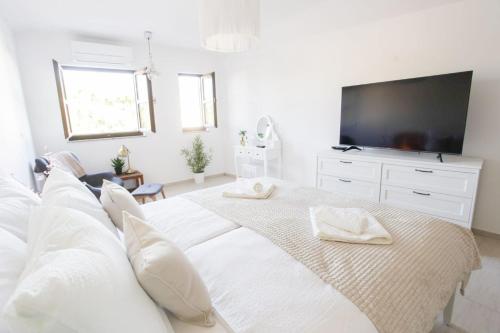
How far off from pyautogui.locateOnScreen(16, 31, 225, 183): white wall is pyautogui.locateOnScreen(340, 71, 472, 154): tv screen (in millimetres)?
2788

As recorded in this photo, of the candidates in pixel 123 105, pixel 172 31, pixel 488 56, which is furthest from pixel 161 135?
pixel 488 56

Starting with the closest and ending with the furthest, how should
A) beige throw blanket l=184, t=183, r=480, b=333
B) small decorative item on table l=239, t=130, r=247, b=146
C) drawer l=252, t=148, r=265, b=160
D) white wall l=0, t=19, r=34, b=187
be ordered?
beige throw blanket l=184, t=183, r=480, b=333
white wall l=0, t=19, r=34, b=187
drawer l=252, t=148, r=265, b=160
small decorative item on table l=239, t=130, r=247, b=146

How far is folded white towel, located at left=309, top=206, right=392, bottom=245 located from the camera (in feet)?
4.03

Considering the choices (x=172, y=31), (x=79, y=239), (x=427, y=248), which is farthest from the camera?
(x=172, y=31)

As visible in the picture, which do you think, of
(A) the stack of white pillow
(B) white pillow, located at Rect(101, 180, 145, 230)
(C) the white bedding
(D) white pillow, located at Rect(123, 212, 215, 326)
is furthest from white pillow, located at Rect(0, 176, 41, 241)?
(C) the white bedding

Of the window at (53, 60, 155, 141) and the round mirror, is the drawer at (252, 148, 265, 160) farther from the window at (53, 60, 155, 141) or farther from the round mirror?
the window at (53, 60, 155, 141)

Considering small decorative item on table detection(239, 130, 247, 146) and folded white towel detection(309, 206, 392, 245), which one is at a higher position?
small decorative item on table detection(239, 130, 247, 146)

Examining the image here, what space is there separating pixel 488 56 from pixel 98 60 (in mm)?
4566

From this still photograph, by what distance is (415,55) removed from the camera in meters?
2.71

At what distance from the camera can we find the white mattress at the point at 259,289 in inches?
31.6

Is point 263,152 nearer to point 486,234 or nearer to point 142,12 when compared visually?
point 142,12

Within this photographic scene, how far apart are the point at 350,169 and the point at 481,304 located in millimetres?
1615

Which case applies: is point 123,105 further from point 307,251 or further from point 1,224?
point 307,251

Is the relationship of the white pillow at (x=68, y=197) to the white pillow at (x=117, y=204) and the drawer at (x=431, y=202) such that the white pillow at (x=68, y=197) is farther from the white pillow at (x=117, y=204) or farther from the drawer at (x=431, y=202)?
the drawer at (x=431, y=202)
